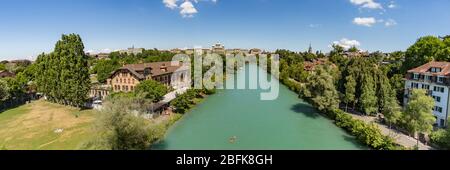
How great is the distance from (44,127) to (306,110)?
2091 centimetres

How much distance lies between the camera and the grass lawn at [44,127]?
16953 mm

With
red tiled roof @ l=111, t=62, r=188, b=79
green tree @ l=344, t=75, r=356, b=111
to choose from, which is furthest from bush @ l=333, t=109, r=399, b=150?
red tiled roof @ l=111, t=62, r=188, b=79

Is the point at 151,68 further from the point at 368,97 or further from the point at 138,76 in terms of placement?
the point at 368,97

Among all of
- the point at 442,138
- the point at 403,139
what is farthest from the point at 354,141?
the point at 442,138

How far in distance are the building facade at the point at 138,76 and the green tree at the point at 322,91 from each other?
59.6 ft

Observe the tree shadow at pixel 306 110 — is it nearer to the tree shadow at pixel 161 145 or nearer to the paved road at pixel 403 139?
the paved road at pixel 403 139

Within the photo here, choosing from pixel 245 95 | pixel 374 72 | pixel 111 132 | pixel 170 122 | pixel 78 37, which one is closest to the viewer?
pixel 111 132

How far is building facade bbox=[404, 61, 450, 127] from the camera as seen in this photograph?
19625mm

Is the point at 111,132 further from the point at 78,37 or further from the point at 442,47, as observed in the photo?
the point at 442,47

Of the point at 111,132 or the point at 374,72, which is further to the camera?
the point at 374,72

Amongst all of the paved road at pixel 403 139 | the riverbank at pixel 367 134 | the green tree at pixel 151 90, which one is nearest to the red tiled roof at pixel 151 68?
the green tree at pixel 151 90
